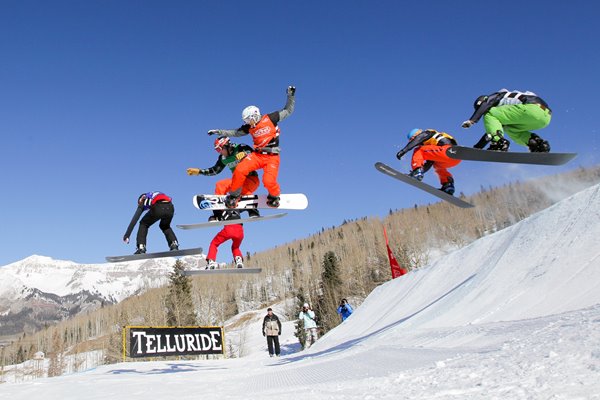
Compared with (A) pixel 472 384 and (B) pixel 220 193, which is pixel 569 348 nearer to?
(A) pixel 472 384

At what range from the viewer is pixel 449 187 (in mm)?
9516

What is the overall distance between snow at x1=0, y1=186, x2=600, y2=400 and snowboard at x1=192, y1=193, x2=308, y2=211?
11.1ft

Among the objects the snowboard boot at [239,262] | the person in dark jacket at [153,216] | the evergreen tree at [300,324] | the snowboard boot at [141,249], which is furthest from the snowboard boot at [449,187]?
the evergreen tree at [300,324]

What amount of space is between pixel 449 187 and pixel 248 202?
4.28 meters

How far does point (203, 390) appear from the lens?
5.38 metres

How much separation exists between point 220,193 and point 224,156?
0.84 metres

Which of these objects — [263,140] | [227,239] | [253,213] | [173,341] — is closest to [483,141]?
[263,140]

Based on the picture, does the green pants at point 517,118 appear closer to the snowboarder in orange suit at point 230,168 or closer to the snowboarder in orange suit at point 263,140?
the snowboarder in orange suit at point 263,140

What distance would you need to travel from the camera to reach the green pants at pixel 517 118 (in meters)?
8.17

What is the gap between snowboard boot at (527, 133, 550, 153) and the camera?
28.0 feet

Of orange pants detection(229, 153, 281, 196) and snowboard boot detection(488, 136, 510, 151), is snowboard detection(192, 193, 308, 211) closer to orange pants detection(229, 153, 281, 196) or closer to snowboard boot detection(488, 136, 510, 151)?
orange pants detection(229, 153, 281, 196)

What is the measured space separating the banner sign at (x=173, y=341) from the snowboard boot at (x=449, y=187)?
11.2m

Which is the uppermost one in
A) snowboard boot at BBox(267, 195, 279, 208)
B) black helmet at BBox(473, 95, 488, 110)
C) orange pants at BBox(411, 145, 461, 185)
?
black helmet at BBox(473, 95, 488, 110)

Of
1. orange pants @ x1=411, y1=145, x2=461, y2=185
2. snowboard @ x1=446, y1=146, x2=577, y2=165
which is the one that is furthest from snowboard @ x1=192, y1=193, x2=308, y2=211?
snowboard @ x1=446, y1=146, x2=577, y2=165
